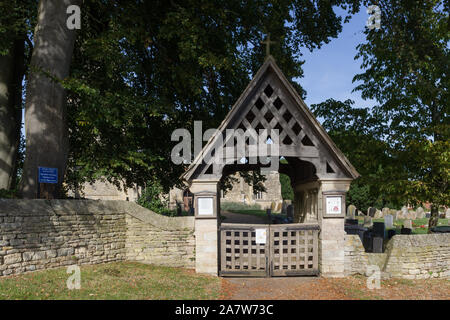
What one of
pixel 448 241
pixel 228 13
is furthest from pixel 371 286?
pixel 228 13

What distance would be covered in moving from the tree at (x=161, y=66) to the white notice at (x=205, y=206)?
3268mm

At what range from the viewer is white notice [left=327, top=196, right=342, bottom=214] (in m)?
9.82

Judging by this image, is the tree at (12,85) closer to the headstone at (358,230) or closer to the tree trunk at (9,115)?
the tree trunk at (9,115)

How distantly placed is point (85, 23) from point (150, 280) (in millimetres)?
9399

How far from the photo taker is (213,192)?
977 cm

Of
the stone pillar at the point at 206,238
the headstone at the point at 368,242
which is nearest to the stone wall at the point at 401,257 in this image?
the headstone at the point at 368,242

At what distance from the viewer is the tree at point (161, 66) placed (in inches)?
454

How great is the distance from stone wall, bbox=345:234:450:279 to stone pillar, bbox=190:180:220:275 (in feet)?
11.5

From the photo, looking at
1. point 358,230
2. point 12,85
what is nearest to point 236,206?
point 358,230

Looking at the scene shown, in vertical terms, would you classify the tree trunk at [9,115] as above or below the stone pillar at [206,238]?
above

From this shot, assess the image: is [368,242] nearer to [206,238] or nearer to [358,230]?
[358,230]

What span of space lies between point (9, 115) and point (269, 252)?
31.0ft

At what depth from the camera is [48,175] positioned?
409 inches

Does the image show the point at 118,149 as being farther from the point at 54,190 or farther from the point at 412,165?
the point at 412,165
